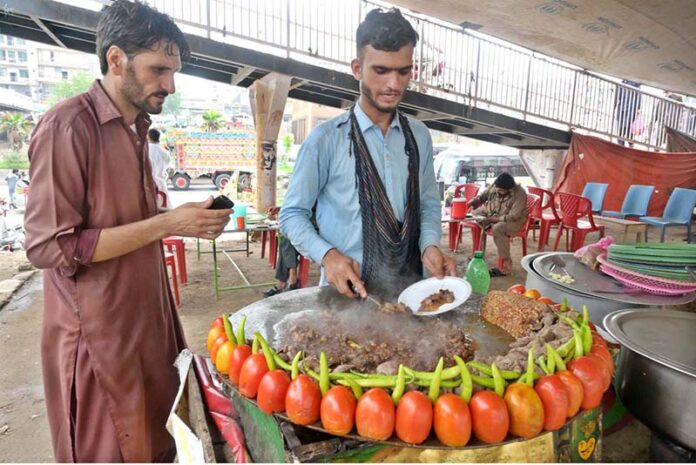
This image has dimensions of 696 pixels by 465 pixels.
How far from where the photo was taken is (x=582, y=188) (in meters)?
11.1

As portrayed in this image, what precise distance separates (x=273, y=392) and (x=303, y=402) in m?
0.11

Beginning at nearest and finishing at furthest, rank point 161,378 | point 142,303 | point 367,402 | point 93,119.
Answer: point 367,402
point 93,119
point 142,303
point 161,378

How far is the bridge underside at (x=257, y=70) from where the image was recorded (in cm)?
659

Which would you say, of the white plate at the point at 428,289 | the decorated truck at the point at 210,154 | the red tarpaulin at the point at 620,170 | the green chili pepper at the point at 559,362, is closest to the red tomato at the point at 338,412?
the green chili pepper at the point at 559,362

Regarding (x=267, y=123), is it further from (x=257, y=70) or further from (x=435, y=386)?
(x=435, y=386)

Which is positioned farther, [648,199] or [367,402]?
[648,199]

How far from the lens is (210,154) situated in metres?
18.8

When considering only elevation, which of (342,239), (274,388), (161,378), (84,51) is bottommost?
(161,378)

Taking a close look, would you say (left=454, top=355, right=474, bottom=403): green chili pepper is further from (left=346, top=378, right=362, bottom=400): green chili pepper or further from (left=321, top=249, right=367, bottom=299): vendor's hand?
(left=321, top=249, right=367, bottom=299): vendor's hand

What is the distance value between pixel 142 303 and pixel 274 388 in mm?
867

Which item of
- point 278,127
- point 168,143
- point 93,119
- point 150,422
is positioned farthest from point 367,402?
point 168,143

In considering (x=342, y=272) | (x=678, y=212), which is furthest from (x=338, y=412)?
(x=678, y=212)

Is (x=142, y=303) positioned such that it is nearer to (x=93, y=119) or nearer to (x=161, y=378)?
(x=161, y=378)

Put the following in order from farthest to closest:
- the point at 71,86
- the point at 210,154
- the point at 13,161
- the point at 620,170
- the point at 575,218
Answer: the point at 71,86 < the point at 13,161 < the point at 210,154 < the point at 620,170 < the point at 575,218
